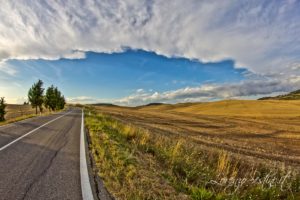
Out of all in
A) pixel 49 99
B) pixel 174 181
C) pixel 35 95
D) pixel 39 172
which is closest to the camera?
pixel 174 181

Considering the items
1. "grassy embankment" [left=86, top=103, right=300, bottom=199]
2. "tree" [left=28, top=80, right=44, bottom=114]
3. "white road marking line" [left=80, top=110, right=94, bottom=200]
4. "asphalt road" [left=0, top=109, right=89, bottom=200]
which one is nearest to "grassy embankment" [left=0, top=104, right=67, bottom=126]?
"tree" [left=28, top=80, right=44, bottom=114]

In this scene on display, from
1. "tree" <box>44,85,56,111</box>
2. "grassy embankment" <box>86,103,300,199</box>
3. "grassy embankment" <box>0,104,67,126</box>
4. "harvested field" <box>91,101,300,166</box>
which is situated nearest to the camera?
"grassy embankment" <box>86,103,300,199</box>

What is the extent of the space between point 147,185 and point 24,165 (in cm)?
371

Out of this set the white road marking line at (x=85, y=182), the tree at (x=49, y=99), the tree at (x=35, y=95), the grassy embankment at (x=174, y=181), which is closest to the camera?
the white road marking line at (x=85, y=182)

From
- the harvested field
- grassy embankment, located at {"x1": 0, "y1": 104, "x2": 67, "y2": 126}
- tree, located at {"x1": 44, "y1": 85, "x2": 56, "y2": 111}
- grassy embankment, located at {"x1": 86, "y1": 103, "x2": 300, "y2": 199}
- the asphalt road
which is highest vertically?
tree, located at {"x1": 44, "y1": 85, "x2": 56, "y2": 111}

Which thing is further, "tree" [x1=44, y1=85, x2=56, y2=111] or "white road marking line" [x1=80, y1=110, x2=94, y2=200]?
"tree" [x1=44, y1=85, x2=56, y2=111]

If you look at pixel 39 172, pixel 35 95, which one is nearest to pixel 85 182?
pixel 39 172

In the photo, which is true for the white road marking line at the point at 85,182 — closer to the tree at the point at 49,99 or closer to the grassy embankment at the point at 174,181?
the grassy embankment at the point at 174,181

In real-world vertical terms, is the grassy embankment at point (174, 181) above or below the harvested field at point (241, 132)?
above

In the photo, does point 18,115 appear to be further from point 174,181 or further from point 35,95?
point 174,181

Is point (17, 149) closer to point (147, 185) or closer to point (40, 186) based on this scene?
point (40, 186)

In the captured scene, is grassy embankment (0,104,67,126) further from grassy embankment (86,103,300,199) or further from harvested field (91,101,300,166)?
grassy embankment (86,103,300,199)

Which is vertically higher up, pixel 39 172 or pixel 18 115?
pixel 18 115

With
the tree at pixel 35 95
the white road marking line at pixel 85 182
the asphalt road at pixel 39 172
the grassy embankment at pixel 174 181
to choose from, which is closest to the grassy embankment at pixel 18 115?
the tree at pixel 35 95
